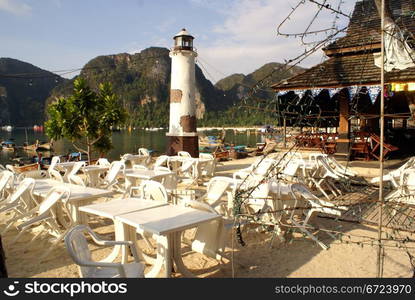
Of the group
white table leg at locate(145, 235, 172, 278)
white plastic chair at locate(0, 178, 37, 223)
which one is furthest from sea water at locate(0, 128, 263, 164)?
white table leg at locate(145, 235, 172, 278)

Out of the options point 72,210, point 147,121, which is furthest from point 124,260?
point 147,121

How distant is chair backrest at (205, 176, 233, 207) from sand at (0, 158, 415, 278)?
634mm

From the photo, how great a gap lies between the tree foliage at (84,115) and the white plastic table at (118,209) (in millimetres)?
7477

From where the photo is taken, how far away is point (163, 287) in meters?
2.22

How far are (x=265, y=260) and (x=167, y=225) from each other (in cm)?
148

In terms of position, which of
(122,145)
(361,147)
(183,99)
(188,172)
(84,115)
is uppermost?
(183,99)

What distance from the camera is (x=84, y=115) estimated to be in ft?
34.4

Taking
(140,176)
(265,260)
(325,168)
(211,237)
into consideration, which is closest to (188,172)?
(140,176)

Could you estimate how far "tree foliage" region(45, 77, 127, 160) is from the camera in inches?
404

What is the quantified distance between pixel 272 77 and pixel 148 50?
186m

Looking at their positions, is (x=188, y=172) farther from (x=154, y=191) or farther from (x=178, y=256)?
(x=178, y=256)

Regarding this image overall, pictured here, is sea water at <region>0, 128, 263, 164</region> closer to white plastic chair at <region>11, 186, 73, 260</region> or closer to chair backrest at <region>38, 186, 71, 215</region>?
white plastic chair at <region>11, 186, 73, 260</region>

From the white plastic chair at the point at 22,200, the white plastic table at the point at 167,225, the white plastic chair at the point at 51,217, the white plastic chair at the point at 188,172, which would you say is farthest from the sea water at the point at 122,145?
the white plastic table at the point at 167,225

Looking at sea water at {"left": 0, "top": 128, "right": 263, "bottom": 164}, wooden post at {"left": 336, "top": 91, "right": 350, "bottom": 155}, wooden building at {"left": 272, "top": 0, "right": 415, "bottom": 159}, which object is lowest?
sea water at {"left": 0, "top": 128, "right": 263, "bottom": 164}
